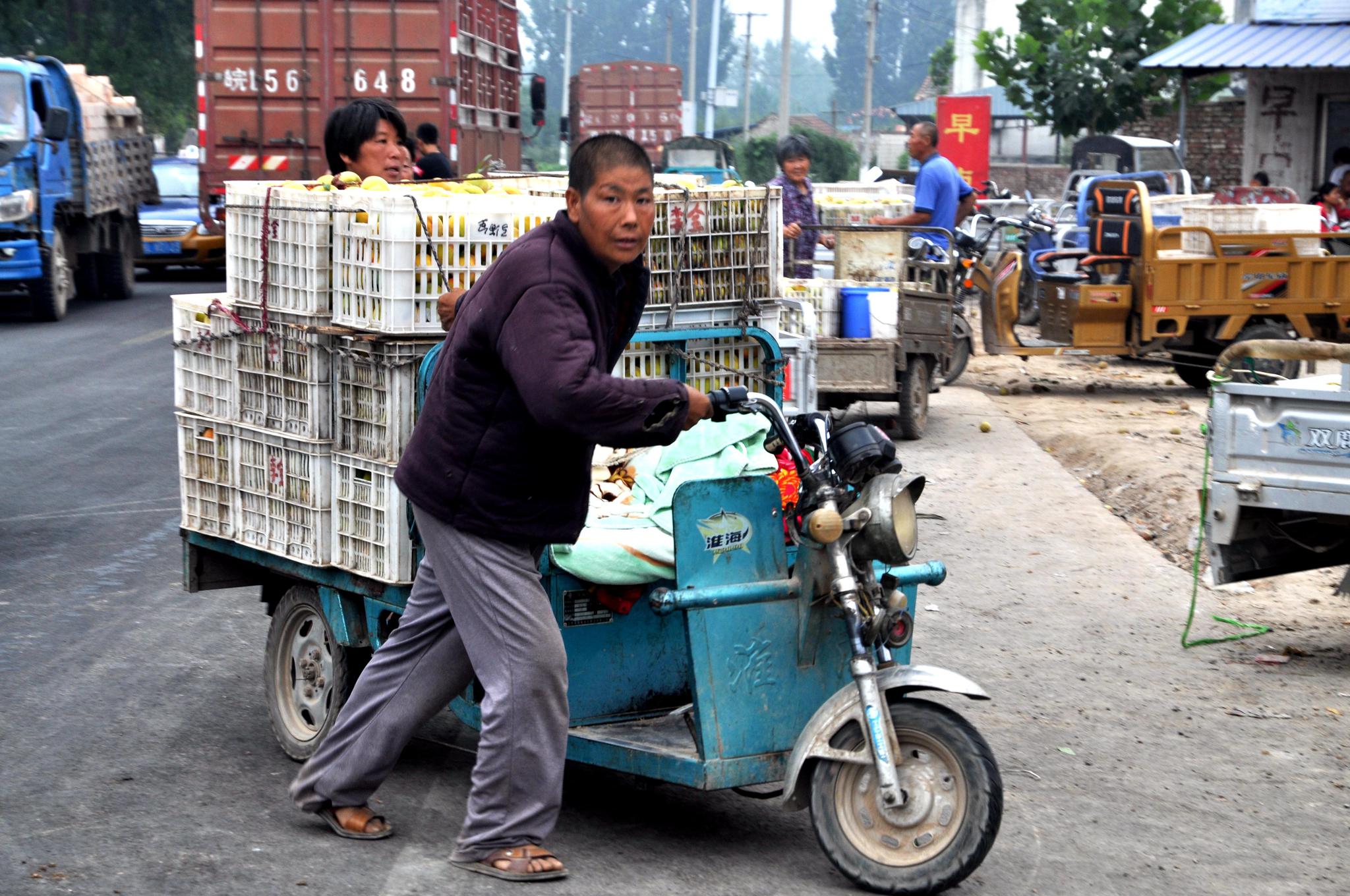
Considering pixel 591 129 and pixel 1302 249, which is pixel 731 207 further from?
pixel 591 129

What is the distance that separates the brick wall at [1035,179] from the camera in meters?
41.1

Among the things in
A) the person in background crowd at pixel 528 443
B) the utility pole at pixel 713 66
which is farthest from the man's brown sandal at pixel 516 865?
the utility pole at pixel 713 66

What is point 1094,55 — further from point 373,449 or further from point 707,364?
point 373,449

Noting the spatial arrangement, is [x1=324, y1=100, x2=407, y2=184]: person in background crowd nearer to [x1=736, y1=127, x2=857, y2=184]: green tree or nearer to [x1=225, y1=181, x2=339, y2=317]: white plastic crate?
[x1=225, y1=181, x2=339, y2=317]: white plastic crate

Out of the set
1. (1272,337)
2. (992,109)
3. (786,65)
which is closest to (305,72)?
(1272,337)

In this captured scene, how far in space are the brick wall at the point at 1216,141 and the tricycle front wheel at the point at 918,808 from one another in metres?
28.9

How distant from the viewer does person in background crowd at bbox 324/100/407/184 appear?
6332 millimetres

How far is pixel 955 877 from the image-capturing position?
381 centimetres

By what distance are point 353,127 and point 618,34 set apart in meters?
Answer: 135

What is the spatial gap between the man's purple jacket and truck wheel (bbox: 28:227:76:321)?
49.9ft

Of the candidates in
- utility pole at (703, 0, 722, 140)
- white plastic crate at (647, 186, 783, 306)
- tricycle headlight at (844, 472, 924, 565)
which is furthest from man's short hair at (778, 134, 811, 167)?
utility pole at (703, 0, 722, 140)

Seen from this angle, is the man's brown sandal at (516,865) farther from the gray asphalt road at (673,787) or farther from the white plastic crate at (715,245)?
the white plastic crate at (715,245)

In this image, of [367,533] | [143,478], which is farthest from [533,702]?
[143,478]

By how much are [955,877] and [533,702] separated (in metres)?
1.12
